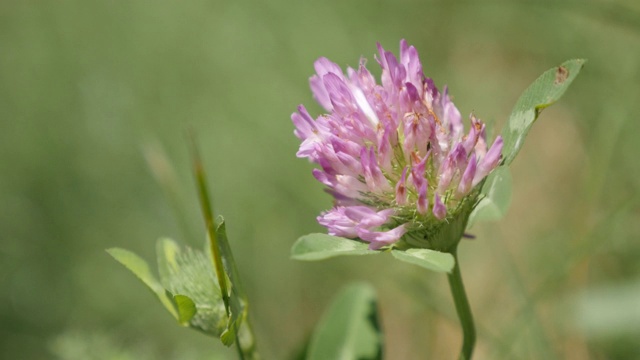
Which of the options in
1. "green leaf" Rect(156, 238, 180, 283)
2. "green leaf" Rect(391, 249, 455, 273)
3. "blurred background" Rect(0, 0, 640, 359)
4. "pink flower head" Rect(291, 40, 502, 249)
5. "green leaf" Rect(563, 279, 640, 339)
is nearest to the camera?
"green leaf" Rect(391, 249, 455, 273)

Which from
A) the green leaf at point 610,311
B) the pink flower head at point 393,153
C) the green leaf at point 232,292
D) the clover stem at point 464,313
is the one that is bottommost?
the green leaf at point 610,311

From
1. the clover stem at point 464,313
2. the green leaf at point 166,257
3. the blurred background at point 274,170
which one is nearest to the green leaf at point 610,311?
the blurred background at point 274,170

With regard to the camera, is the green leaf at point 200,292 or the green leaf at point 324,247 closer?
the green leaf at point 324,247

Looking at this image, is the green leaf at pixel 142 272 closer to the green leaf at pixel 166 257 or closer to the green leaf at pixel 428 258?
the green leaf at pixel 166 257

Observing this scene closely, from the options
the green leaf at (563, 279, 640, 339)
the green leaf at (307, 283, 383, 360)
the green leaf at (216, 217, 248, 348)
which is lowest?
the green leaf at (563, 279, 640, 339)

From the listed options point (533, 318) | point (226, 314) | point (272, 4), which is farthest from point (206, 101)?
point (226, 314)

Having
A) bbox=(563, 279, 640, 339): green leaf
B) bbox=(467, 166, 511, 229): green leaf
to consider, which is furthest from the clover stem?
bbox=(563, 279, 640, 339): green leaf

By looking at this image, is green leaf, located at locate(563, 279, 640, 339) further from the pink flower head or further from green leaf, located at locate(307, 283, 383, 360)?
the pink flower head
